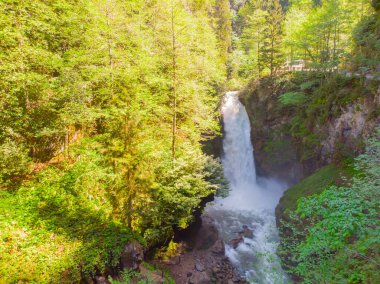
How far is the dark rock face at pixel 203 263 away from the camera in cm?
1274

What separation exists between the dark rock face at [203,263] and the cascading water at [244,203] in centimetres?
89

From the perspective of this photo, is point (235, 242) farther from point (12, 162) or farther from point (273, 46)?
point (273, 46)

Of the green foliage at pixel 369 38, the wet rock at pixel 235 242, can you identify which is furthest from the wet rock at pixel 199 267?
the green foliage at pixel 369 38

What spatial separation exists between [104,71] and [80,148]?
3.91 meters

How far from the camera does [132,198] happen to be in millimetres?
11078

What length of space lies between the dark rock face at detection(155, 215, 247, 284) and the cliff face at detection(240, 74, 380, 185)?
9104mm

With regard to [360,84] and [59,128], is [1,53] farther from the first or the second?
[360,84]

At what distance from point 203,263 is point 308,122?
12.8 m

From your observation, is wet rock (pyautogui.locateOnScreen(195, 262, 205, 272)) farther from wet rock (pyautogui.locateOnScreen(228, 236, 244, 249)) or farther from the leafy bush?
the leafy bush

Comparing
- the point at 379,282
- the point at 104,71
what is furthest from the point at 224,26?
the point at 379,282

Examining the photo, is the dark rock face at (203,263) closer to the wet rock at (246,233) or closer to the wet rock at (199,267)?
the wet rock at (199,267)

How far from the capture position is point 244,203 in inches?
869

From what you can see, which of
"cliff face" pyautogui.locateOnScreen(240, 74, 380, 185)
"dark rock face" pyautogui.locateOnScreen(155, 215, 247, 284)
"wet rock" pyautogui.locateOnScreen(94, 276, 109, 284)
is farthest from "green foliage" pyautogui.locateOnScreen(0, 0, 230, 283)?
"cliff face" pyautogui.locateOnScreen(240, 74, 380, 185)

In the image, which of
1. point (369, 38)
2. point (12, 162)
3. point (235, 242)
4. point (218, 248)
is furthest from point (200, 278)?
point (369, 38)
